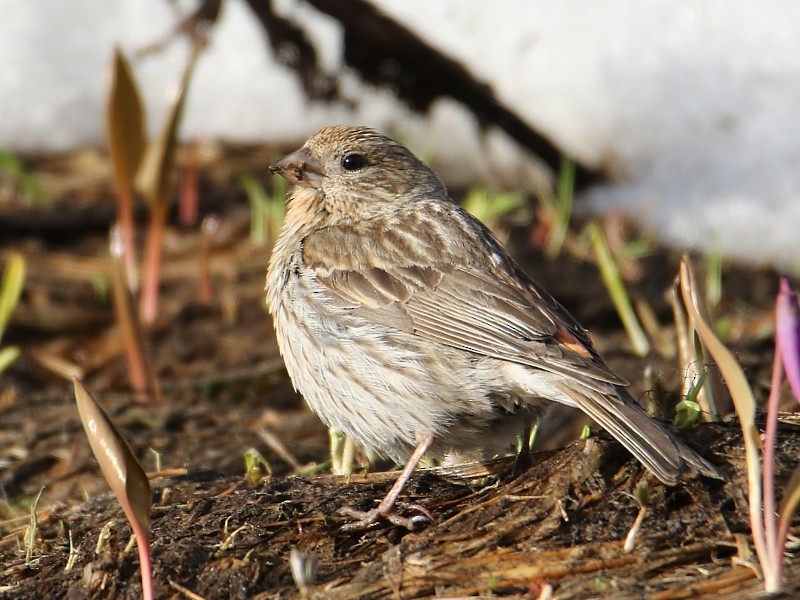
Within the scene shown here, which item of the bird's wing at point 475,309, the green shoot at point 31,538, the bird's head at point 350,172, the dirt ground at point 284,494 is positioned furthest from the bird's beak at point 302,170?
the green shoot at point 31,538

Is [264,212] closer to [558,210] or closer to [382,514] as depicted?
[558,210]

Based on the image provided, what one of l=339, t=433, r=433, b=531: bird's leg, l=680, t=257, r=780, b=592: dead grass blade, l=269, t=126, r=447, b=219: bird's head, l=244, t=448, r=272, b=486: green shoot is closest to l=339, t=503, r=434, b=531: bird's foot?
l=339, t=433, r=433, b=531: bird's leg

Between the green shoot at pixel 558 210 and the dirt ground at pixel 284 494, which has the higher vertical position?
the green shoot at pixel 558 210

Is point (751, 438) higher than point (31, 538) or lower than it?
higher

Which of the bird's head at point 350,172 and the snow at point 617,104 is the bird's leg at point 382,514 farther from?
the snow at point 617,104

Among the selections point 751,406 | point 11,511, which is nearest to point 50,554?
point 11,511

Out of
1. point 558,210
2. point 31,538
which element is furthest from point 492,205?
point 31,538

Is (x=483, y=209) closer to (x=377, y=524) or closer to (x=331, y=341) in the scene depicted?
(x=331, y=341)
